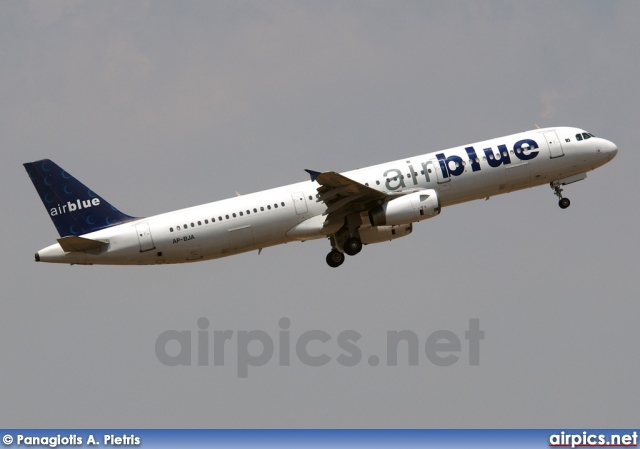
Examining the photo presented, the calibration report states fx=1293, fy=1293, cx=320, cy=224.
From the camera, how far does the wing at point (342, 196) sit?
75.9 metres

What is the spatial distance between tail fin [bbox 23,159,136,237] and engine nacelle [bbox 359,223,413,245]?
1478cm

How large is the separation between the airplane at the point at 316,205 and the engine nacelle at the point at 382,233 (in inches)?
62.1

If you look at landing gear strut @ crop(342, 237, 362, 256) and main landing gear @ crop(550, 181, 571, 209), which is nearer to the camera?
landing gear strut @ crop(342, 237, 362, 256)

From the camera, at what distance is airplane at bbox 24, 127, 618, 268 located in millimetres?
77375

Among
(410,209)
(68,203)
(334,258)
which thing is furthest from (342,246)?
(68,203)

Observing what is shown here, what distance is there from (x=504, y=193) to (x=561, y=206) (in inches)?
180

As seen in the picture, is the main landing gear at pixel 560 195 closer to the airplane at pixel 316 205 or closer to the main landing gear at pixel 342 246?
the airplane at pixel 316 205

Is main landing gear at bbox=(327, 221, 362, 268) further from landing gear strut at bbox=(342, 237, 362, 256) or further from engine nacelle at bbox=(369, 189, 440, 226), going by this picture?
engine nacelle at bbox=(369, 189, 440, 226)

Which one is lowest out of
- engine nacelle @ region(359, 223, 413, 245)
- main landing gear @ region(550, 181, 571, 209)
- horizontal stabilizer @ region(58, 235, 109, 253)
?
horizontal stabilizer @ region(58, 235, 109, 253)

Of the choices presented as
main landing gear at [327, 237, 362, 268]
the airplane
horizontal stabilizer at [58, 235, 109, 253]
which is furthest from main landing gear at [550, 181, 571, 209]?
horizontal stabilizer at [58, 235, 109, 253]

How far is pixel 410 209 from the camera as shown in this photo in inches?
3031

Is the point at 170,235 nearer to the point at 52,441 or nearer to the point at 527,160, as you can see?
the point at 52,441

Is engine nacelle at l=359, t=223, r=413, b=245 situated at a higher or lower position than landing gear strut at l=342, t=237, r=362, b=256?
higher

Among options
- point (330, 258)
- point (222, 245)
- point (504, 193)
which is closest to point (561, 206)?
point (504, 193)
